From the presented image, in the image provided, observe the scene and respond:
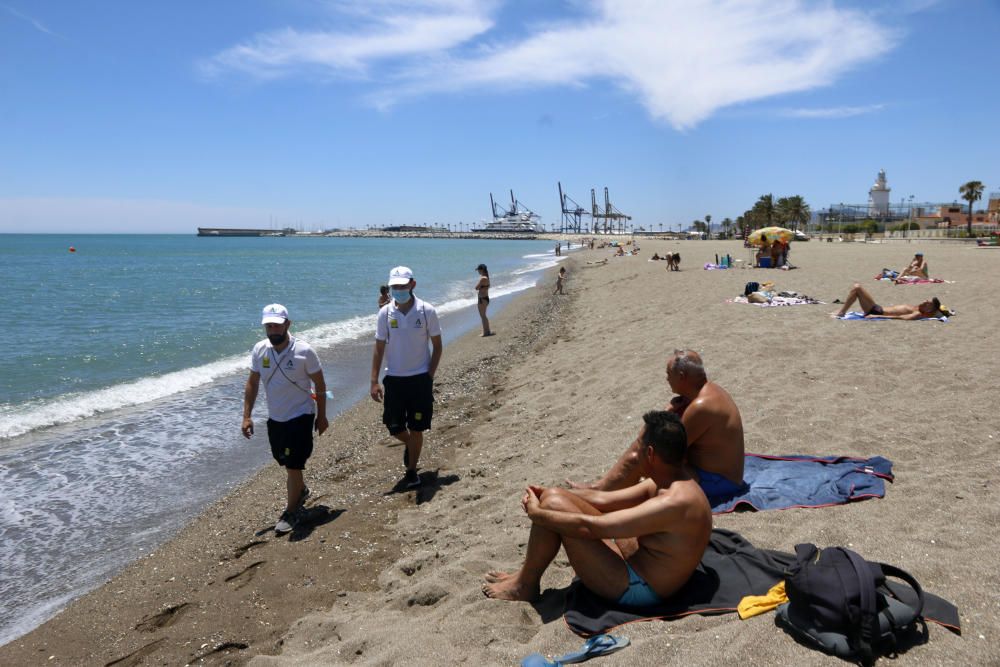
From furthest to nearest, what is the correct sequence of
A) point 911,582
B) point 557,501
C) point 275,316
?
point 275,316 → point 557,501 → point 911,582

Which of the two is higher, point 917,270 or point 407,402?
point 917,270

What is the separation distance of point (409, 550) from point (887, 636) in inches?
116

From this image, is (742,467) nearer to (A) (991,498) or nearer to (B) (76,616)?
(A) (991,498)

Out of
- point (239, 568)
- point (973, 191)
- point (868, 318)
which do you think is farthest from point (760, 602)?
point (973, 191)

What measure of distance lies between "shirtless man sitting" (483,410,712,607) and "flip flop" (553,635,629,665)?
27cm

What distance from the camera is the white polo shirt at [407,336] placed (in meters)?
5.48

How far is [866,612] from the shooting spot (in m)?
2.54

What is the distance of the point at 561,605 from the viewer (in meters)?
3.31

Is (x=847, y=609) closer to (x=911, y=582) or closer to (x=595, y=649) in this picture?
(x=911, y=582)

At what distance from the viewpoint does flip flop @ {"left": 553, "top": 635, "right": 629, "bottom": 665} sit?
2.80m

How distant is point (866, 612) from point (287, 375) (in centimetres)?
408

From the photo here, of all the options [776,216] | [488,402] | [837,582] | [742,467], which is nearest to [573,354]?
[488,402]

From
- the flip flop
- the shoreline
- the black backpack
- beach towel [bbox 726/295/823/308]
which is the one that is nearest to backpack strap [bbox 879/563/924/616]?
the black backpack

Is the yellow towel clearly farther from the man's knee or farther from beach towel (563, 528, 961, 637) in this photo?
the man's knee
